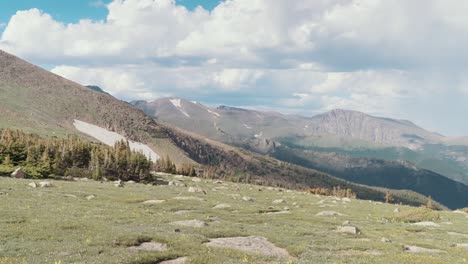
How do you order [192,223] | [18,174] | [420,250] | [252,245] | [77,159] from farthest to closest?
[77,159], [18,174], [192,223], [420,250], [252,245]

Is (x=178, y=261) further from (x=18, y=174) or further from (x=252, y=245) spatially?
(x=18, y=174)

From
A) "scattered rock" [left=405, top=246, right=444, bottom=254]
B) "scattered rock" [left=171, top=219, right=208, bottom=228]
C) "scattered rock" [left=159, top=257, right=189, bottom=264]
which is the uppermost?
"scattered rock" [left=405, top=246, right=444, bottom=254]

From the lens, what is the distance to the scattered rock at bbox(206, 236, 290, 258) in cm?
2741

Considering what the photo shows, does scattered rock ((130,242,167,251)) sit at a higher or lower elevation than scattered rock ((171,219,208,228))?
lower

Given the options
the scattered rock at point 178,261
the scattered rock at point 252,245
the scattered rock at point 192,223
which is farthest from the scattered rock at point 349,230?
the scattered rock at point 178,261

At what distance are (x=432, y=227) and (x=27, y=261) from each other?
43503mm

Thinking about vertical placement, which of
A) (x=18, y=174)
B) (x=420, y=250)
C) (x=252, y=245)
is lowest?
(x=18, y=174)

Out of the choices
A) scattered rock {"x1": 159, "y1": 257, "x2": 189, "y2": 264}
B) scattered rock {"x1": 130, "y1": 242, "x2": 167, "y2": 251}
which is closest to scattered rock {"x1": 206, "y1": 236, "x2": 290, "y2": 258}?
scattered rock {"x1": 130, "y1": 242, "x2": 167, "y2": 251}

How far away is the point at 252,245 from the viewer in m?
29.0

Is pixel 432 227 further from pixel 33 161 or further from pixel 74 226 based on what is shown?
pixel 33 161

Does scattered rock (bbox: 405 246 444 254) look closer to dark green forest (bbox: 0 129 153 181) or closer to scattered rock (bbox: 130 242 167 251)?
scattered rock (bbox: 130 242 167 251)

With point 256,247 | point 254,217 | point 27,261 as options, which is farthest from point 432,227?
point 27,261

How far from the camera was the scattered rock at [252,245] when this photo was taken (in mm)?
27406

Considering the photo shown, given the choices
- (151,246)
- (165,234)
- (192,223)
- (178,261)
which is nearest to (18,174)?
(192,223)
